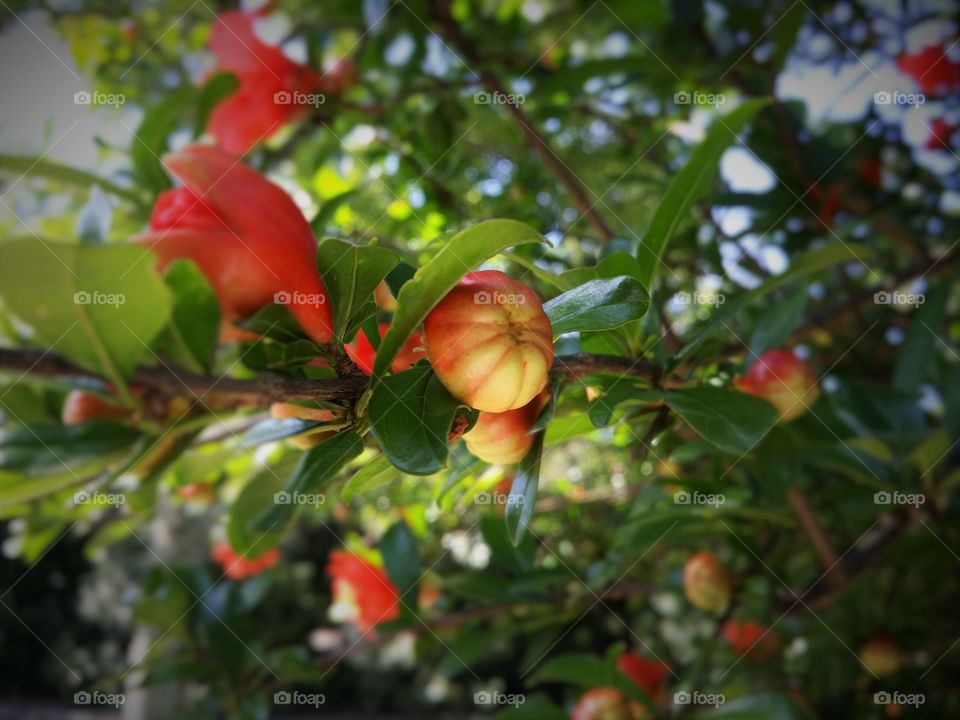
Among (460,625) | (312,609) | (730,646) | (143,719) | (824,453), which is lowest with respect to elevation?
(312,609)

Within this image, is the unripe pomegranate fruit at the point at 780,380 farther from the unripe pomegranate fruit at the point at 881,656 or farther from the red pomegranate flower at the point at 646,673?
the unripe pomegranate fruit at the point at 881,656

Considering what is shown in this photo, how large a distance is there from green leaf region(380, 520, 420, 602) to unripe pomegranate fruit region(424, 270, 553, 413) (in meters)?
0.64

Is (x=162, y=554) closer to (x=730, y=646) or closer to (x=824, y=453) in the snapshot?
(x=730, y=646)

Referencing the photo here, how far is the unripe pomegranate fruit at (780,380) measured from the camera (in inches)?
27.9

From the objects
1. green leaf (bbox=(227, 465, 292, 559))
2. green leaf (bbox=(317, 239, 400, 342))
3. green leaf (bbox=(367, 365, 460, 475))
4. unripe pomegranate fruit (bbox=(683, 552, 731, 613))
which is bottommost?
unripe pomegranate fruit (bbox=(683, 552, 731, 613))

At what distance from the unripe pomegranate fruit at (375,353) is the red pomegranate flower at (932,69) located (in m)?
1.27

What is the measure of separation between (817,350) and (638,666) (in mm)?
621

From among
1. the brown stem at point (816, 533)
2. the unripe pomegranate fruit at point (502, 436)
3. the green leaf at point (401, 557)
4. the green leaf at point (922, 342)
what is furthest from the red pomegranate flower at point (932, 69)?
the unripe pomegranate fruit at point (502, 436)

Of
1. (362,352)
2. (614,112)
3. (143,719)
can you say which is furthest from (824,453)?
(143,719)

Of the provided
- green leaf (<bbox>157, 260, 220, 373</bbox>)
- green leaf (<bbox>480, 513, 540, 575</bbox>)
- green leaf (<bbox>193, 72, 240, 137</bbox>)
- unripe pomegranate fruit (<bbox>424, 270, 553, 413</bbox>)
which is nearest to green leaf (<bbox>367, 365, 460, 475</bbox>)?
unripe pomegranate fruit (<bbox>424, 270, 553, 413</bbox>)

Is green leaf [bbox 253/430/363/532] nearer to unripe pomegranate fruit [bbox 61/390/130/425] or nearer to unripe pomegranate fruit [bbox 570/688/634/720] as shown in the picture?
unripe pomegranate fruit [bbox 61/390/130/425]

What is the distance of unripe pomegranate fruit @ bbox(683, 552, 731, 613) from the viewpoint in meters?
0.98

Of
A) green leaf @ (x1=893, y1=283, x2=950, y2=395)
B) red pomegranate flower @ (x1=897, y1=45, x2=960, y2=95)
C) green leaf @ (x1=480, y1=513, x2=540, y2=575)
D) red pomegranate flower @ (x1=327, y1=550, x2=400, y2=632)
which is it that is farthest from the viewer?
red pomegranate flower @ (x1=897, y1=45, x2=960, y2=95)

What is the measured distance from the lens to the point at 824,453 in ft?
2.56
